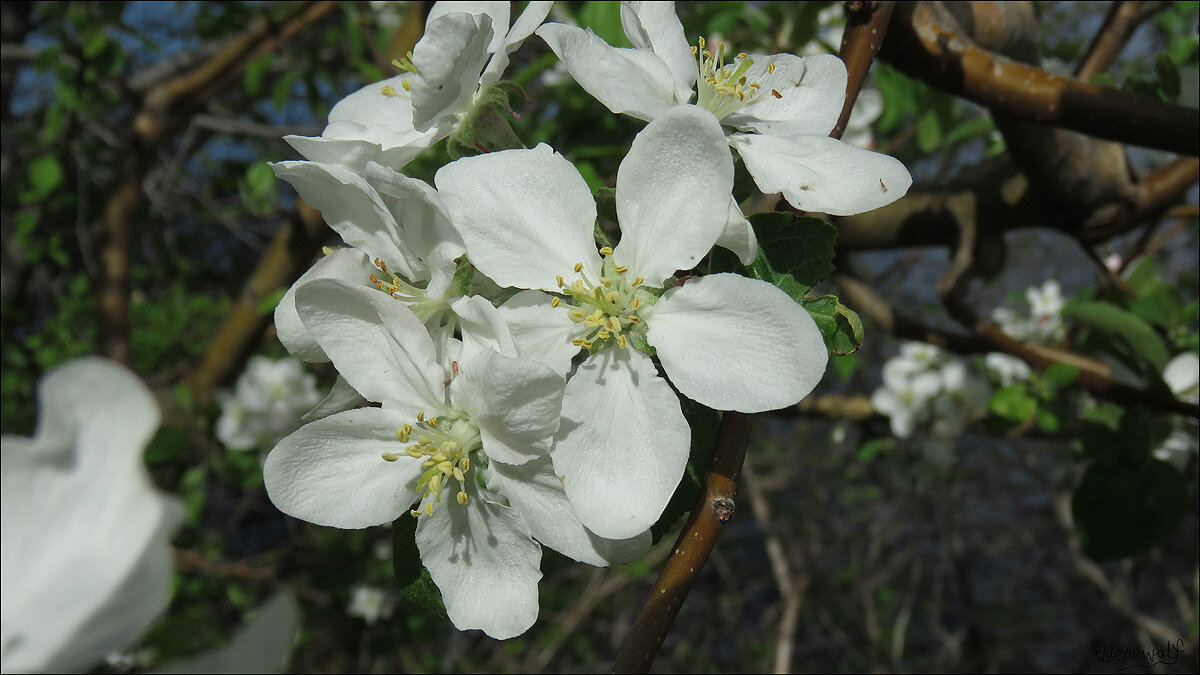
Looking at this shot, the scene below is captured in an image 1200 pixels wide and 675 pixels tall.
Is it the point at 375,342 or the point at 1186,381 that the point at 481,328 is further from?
the point at 1186,381

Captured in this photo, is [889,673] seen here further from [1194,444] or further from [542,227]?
[542,227]

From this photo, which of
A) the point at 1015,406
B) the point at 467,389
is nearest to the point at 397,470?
the point at 467,389

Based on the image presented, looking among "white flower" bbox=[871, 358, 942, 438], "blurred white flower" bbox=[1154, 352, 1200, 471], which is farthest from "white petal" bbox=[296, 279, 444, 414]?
"white flower" bbox=[871, 358, 942, 438]

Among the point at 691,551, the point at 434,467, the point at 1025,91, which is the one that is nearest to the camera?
the point at 691,551

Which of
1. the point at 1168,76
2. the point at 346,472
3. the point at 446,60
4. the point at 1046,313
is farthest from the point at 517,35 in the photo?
the point at 1046,313

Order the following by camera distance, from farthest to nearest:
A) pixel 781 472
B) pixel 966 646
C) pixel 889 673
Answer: pixel 781 472 → pixel 966 646 → pixel 889 673

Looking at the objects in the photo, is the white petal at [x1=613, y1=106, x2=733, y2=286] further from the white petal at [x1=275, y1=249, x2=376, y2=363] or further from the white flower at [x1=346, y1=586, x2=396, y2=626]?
the white flower at [x1=346, y1=586, x2=396, y2=626]

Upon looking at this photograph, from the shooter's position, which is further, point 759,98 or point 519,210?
point 759,98
